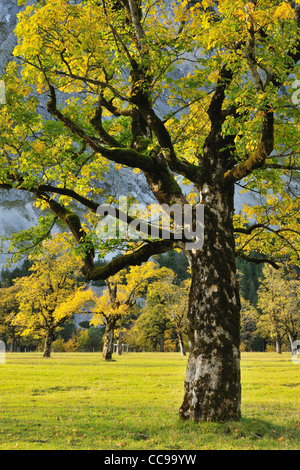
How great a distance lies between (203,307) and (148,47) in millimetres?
6980

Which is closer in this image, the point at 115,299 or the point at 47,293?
the point at 115,299

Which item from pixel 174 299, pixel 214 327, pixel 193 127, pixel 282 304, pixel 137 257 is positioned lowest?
pixel 214 327

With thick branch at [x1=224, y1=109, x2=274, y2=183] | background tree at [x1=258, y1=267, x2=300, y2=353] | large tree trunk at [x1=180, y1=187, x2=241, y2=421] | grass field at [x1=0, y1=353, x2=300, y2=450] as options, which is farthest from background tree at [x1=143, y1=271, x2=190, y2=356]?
thick branch at [x1=224, y1=109, x2=274, y2=183]

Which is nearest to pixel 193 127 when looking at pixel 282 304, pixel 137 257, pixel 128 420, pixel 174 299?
pixel 137 257

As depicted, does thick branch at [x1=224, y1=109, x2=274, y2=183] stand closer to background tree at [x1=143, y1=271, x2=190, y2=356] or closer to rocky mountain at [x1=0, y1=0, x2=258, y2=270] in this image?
background tree at [x1=143, y1=271, x2=190, y2=356]

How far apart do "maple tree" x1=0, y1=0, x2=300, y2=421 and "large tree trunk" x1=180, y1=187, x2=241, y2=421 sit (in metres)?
0.02

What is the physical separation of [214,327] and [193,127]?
7.03 m

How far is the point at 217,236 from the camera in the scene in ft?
31.2

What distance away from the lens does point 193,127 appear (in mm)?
A: 12836

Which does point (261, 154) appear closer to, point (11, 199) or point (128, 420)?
point (128, 420)

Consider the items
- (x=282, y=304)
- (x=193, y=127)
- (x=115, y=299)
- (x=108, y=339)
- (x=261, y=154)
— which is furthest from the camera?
(x=282, y=304)

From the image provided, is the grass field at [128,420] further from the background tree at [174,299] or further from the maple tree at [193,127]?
the background tree at [174,299]

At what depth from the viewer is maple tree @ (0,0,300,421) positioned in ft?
27.3
